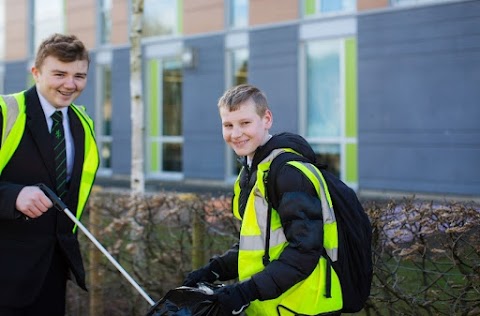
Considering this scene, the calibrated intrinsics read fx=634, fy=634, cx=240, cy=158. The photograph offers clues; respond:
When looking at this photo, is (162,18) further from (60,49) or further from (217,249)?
(60,49)

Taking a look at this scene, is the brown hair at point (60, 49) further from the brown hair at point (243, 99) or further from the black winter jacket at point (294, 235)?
the black winter jacket at point (294, 235)

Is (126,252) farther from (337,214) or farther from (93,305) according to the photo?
(337,214)

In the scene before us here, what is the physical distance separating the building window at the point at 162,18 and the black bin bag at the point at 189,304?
14.2m

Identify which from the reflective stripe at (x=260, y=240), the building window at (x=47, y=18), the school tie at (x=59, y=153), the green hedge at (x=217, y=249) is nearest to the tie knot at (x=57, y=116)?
the school tie at (x=59, y=153)

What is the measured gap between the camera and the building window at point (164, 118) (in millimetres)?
16469

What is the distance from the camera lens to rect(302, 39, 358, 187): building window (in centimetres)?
1309

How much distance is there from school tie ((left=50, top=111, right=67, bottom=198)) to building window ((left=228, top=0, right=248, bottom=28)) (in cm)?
1198

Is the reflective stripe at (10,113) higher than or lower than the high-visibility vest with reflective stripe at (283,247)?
higher

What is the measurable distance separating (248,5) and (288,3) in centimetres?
120

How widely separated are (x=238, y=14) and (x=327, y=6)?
2.55 meters

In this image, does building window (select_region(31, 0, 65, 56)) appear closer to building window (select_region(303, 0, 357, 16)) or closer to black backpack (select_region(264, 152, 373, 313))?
building window (select_region(303, 0, 357, 16))

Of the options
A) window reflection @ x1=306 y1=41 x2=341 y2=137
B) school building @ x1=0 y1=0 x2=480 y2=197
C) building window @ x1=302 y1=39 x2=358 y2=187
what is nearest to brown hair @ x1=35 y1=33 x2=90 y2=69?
school building @ x1=0 y1=0 x2=480 y2=197

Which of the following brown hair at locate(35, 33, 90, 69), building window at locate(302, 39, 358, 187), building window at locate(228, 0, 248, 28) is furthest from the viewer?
building window at locate(228, 0, 248, 28)

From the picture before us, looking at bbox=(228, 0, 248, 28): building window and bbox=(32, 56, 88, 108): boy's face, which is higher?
bbox=(228, 0, 248, 28): building window
